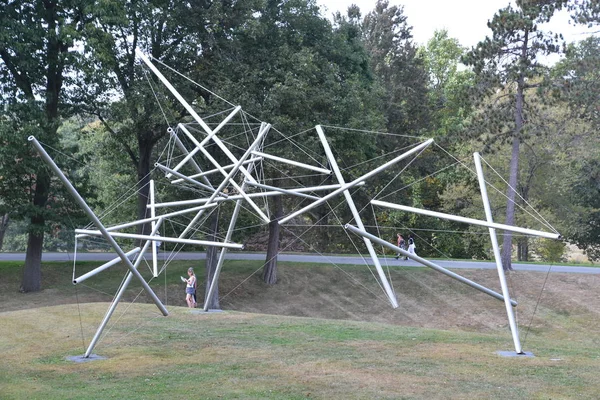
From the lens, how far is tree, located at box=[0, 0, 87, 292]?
125ft

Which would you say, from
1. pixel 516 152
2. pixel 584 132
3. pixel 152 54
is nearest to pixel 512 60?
pixel 516 152

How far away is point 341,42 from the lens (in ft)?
157

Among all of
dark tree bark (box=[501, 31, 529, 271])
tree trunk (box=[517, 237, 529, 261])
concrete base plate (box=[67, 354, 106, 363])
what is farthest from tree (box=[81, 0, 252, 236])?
tree trunk (box=[517, 237, 529, 261])

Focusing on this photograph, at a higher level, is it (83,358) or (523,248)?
(523,248)

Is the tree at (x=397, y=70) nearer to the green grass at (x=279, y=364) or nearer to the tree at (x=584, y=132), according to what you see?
the tree at (x=584, y=132)

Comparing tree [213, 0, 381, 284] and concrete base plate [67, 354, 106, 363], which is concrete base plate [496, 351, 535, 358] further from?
tree [213, 0, 381, 284]

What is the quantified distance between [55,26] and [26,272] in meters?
12.7

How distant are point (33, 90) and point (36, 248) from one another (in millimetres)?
8136

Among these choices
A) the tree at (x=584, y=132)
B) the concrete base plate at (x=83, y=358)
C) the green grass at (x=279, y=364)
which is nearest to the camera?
the green grass at (x=279, y=364)

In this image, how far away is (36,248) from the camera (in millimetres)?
41562

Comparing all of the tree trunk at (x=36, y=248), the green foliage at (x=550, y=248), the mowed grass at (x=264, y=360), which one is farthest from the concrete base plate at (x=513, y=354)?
the green foliage at (x=550, y=248)

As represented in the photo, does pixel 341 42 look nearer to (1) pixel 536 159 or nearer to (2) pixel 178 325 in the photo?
(1) pixel 536 159

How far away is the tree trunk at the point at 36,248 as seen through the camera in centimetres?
4081

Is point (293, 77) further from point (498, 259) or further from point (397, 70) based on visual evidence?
point (397, 70)
